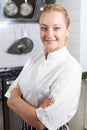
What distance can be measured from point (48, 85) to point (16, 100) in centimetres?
17

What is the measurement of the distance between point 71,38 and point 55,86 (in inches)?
50.8

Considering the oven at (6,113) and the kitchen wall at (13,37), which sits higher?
the kitchen wall at (13,37)

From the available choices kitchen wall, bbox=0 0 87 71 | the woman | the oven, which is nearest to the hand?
the woman

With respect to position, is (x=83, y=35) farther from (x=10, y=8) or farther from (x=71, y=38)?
(x=10, y=8)

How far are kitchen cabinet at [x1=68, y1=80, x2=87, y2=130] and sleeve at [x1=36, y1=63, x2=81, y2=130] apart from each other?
1.10 m

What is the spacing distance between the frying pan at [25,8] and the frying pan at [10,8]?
0.06 m

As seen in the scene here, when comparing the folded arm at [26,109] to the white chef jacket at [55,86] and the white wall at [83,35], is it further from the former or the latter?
the white wall at [83,35]

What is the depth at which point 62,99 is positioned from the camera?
2.49 ft

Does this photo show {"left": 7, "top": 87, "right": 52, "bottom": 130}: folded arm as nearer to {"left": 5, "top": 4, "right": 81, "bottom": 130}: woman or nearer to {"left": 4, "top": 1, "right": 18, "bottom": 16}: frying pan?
{"left": 5, "top": 4, "right": 81, "bottom": 130}: woman

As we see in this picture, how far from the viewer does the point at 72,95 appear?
77 centimetres

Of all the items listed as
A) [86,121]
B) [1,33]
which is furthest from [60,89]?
[1,33]

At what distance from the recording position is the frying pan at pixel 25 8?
2008 millimetres

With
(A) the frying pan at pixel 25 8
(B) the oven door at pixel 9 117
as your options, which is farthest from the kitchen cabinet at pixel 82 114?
(A) the frying pan at pixel 25 8

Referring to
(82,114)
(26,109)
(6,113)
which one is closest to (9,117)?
(6,113)
